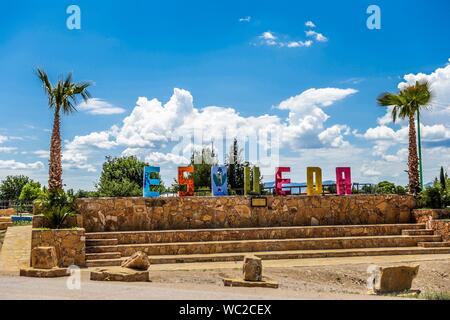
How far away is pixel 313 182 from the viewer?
2198cm

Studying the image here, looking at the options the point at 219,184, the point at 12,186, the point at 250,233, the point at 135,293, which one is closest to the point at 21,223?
the point at 219,184

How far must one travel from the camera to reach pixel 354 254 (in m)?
18.3

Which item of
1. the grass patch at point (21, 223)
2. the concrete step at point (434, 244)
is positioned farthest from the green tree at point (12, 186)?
the concrete step at point (434, 244)

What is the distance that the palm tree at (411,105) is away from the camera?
24.3 metres

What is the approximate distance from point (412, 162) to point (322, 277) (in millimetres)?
11945

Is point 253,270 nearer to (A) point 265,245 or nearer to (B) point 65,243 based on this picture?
(A) point 265,245

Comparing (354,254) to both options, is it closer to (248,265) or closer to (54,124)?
(248,265)

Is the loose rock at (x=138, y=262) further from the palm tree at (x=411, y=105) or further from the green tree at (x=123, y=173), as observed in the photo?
the green tree at (x=123, y=173)

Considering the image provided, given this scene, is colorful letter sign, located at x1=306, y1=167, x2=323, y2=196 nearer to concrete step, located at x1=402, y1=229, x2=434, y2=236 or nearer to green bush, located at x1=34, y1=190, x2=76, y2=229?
concrete step, located at x1=402, y1=229, x2=434, y2=236

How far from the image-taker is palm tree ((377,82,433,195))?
24.3 m

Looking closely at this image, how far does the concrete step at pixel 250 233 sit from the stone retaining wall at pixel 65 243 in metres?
1.76

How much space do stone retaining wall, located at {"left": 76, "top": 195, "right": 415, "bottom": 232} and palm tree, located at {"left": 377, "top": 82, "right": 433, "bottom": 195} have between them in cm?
179

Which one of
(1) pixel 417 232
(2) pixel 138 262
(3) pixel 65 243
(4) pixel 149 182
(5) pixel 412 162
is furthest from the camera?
(5) pixel 412 162
